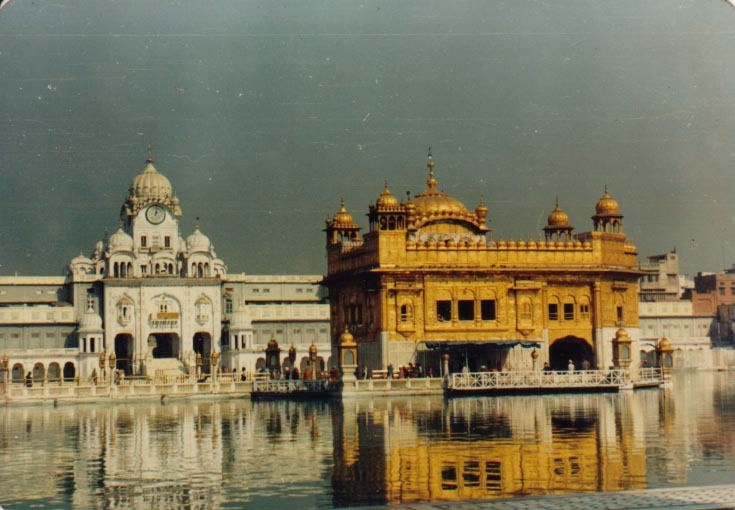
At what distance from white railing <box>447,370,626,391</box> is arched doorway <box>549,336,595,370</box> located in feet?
17.4

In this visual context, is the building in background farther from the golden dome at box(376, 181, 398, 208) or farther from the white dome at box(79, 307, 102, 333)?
the golden dome at box(376, 181, 398, 208)

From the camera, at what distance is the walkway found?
41.9 ft

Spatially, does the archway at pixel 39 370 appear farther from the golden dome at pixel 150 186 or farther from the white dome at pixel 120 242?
the golden dome at pixel 150 186

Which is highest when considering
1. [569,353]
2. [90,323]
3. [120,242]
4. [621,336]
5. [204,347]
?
[120,242]

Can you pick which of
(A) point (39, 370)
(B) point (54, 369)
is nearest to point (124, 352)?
(B) point (54, 369)

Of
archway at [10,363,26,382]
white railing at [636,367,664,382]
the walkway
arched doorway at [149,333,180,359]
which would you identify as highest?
arched doorway at [149,333,180,359]

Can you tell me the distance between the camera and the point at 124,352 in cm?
Result: 7850

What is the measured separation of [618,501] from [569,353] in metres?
35.8

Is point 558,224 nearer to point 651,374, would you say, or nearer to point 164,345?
point 651,374

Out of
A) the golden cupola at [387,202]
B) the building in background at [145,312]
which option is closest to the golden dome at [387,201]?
the golden cupola at [387,202]

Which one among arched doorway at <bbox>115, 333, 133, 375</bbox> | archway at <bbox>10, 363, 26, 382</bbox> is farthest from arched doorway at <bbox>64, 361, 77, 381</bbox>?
archway at <bbox>10, 363, 26, 382</bbox>

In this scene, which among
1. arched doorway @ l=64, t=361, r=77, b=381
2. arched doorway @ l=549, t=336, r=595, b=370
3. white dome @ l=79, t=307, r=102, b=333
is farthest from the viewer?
arched doorway @ l=64, t=361, r=77, b=381

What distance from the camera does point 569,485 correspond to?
593 inches

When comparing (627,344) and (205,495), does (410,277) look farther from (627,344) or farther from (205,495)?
(205,495)
